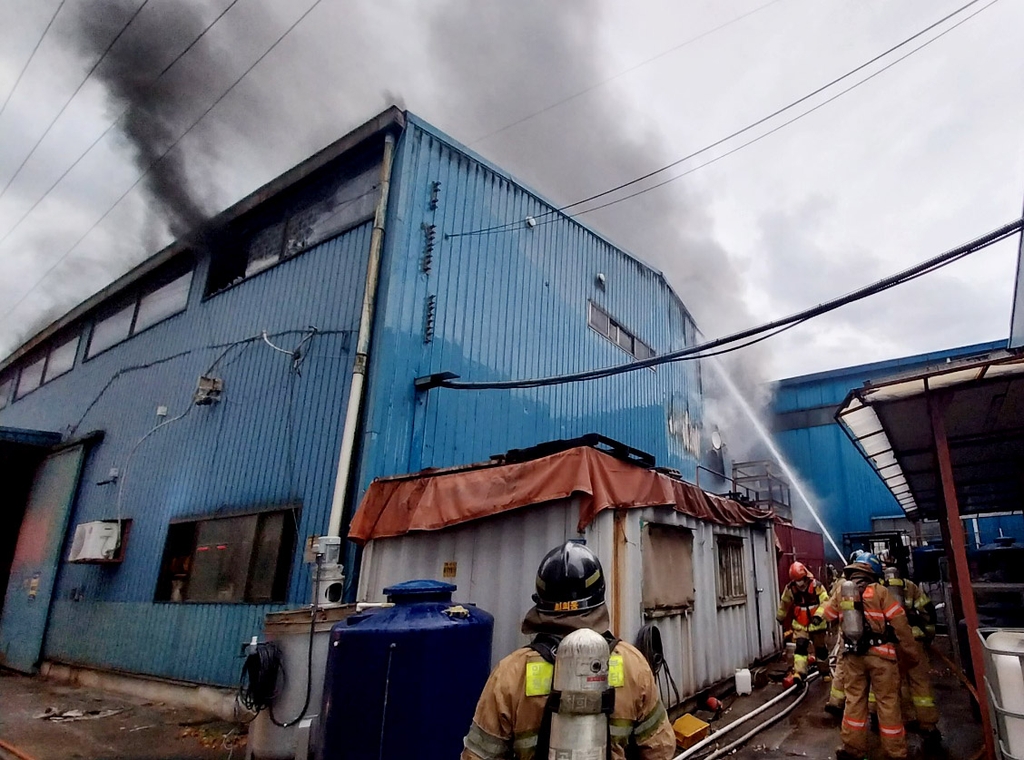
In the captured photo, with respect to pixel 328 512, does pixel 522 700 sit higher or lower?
lower

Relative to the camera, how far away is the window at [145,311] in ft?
42.9

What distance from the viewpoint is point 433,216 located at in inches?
366

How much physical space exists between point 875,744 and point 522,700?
542 centimetres

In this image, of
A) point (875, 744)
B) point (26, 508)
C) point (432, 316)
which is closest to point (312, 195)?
point (432, 316)

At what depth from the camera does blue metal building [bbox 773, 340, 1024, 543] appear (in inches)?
868

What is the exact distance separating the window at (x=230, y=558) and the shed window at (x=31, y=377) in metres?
12.2

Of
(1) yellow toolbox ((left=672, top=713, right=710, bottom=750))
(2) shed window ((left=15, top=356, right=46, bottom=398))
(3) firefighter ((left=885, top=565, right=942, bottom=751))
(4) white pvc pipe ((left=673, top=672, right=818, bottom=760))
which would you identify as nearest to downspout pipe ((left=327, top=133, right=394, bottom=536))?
(1) yellow toolbox ((left=672, top=713, right=710, bottom=750))

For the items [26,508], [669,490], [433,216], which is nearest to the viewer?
[669,490]

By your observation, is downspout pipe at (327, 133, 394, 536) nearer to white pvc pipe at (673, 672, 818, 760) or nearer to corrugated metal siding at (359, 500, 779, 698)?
corrugated metal siding at (359, 500, 779, 698)

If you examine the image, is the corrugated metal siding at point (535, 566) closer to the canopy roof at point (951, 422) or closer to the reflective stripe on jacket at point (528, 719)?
the canopy roof at point (951, 422)

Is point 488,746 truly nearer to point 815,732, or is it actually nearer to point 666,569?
point 666,569

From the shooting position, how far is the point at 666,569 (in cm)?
674

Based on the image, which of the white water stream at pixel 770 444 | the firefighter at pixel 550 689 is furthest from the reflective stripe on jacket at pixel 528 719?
the white water stream at pixel 770 444

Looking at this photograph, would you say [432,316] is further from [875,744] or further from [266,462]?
[875,744]
